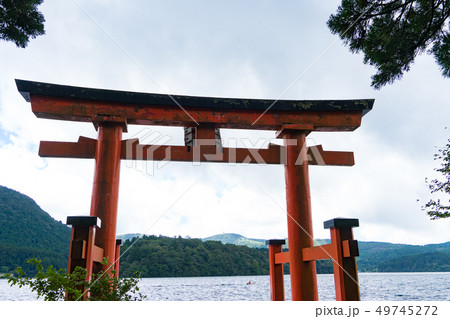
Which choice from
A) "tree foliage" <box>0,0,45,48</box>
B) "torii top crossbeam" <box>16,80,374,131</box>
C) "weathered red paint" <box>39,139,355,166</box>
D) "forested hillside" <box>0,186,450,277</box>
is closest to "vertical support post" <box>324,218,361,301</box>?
"weathered red paint" <box>39,139,355,166</box>

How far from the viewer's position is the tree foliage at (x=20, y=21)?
178 inches

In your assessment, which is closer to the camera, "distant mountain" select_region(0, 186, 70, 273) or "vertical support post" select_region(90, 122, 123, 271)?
"vertical support post" select_region(90, 122, 123, 271)

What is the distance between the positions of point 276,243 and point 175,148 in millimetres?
2673

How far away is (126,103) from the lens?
5941 mm

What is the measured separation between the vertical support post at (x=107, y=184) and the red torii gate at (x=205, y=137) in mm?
14

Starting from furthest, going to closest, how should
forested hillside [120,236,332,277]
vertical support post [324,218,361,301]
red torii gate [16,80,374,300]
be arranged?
forested hillside [120,236,332,277] < red torii gate [16,80,374,300] < vertical support post [324,218,361,301]

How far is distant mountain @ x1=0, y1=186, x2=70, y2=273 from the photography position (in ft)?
176

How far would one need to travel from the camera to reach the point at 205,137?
626cm

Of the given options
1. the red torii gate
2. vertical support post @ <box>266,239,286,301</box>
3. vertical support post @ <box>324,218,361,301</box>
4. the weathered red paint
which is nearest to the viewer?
vertical support post @ <box>324,218,361,301</box>

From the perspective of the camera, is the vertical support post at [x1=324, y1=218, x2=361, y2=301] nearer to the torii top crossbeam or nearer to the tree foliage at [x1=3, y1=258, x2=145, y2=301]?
the tree foliage at [x1=3, y1=258, x2=145, y2=301]

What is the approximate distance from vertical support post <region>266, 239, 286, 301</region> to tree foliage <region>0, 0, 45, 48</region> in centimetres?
518

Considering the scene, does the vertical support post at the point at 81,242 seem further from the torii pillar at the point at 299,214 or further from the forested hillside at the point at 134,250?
the forested hillside at the point at 134,250

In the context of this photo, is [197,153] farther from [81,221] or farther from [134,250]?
[134,250]
